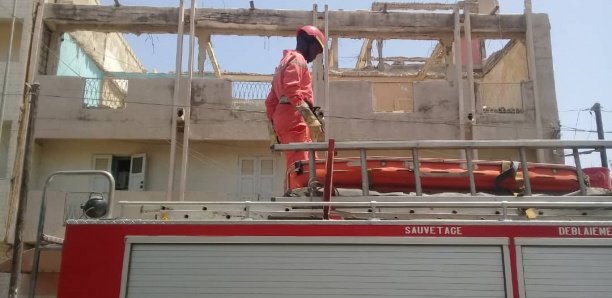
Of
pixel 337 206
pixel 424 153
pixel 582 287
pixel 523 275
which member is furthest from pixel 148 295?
pixel 424 153

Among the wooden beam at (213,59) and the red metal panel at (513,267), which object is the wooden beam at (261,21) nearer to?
the wooden beam at (213,59)

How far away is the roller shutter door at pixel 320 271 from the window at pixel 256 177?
34.4ft

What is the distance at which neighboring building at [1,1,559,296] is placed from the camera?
1444cm

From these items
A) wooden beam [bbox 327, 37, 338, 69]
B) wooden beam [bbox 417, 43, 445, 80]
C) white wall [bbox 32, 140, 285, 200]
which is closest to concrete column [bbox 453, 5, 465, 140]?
wooden beam [bbox 417, 43, 445, 80]

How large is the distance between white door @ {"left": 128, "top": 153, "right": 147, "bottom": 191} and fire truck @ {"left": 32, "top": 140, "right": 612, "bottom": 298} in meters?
10.7

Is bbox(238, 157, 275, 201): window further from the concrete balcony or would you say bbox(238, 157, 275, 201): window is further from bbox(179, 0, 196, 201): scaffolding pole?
bbox(179, 0, 196, 201): scaffolding pole

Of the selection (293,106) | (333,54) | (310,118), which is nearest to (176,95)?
(333,54)

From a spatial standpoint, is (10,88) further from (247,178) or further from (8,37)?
Answer: (247,178)

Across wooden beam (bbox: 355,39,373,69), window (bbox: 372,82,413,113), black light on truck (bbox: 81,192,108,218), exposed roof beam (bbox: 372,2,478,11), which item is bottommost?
black light on truck (bbox: 81,192,108,218)

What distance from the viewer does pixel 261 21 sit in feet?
49.1

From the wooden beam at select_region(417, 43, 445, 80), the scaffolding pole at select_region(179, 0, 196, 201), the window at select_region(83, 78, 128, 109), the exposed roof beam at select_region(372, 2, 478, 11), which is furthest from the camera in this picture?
the exposed roof beam at select_region(372, 2, 478, 11)

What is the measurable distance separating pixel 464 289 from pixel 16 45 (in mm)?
13939

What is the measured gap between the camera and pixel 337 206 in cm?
430

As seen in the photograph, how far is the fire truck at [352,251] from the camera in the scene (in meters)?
3.98
